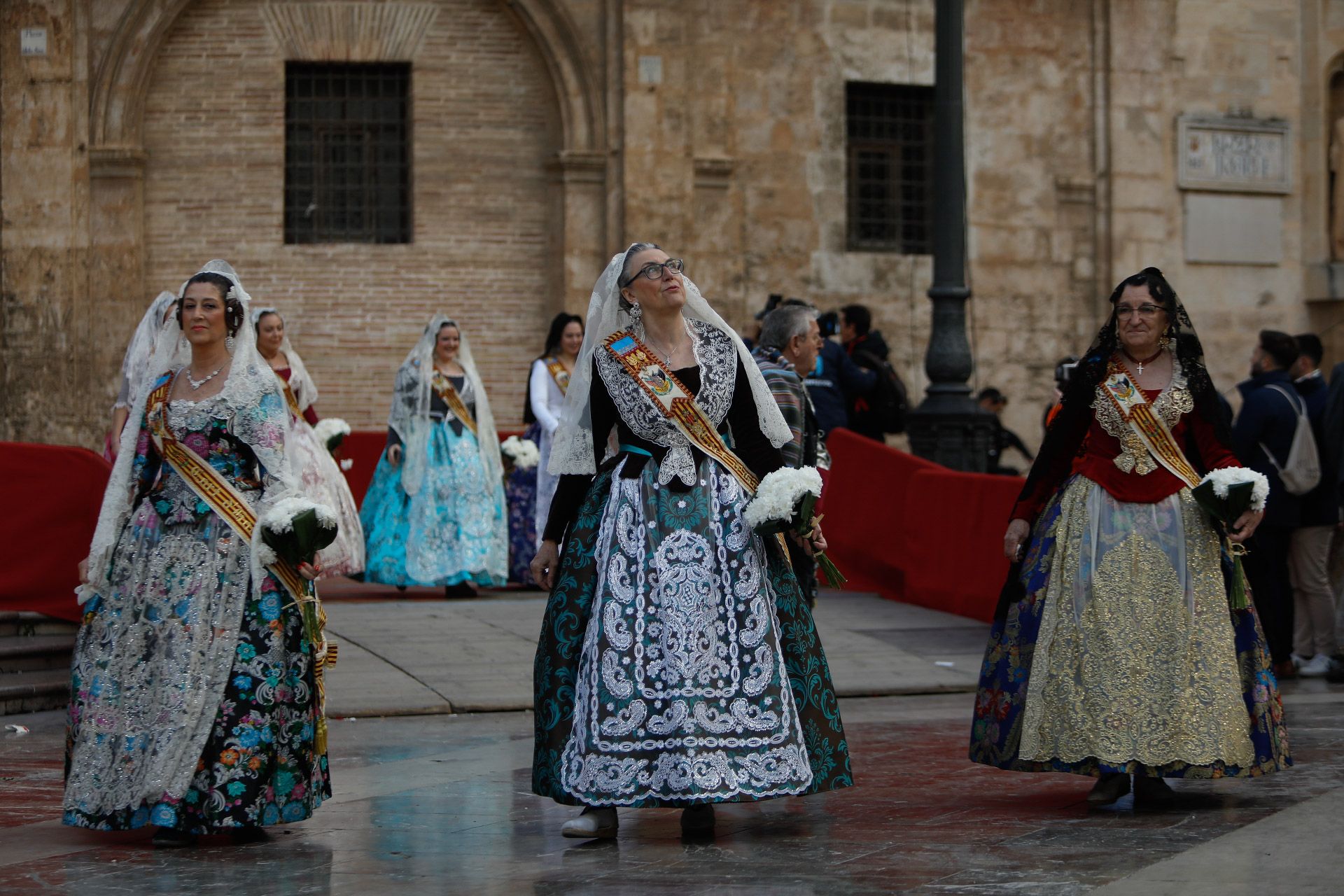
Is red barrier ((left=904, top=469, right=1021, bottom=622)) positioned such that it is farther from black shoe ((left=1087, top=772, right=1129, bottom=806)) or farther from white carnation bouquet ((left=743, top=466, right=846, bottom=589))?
white carnation bouquet ((left=743, top=466, right=846, bottom=589))

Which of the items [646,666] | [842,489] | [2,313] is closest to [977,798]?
[646,666]

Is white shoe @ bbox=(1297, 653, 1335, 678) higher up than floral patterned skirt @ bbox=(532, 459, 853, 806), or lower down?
lower down

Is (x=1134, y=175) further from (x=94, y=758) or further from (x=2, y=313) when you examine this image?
(x=94, y=758)

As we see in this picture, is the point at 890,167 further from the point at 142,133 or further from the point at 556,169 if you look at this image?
the point at 142,133

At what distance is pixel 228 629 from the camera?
20.4 feet

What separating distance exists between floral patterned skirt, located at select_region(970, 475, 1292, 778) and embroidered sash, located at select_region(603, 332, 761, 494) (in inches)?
46.1

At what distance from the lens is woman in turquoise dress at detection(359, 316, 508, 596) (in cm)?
1320

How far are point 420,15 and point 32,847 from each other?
1324 centimetres

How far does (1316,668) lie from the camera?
11.0m

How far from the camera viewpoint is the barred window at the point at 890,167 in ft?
65.3

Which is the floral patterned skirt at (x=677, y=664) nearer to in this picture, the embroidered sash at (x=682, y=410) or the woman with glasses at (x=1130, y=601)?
the embroidered sash at (x=682, y=410)

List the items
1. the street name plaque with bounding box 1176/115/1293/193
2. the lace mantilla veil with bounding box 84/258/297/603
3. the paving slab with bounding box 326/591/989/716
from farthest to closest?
the street name plaque with bounding box 1176/115/1293/193, the paving slab with bounding box 326/591/989/716, the lace mantilla veil with bounding box 84/258/297/603

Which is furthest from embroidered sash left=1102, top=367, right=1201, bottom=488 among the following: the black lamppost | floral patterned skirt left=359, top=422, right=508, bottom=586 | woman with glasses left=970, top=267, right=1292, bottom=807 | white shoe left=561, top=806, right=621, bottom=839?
floral patterned skirt left=359, top=422, right=508, bottom=586

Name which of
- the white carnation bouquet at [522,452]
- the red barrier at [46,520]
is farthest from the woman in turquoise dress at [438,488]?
the red barrier at [46,520]
